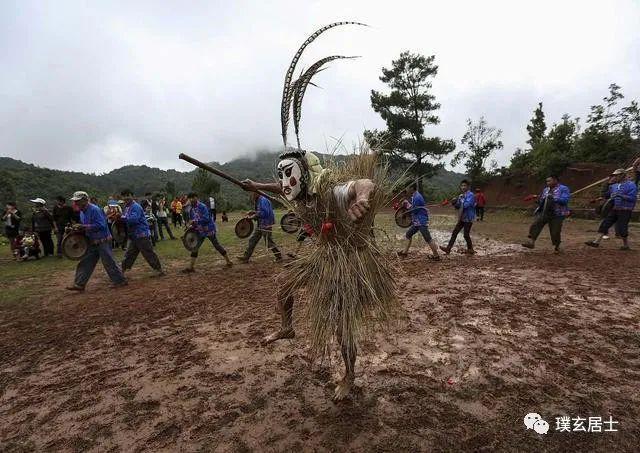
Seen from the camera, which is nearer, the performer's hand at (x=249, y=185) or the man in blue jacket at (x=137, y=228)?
the performer's hand at (x=249, y=185)

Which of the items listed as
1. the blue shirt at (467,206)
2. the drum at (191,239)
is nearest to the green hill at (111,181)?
the drum at (191,239)

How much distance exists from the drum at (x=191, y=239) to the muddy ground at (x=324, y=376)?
254cm

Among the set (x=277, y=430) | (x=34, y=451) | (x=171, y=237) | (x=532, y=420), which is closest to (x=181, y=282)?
(x=34, y=451)

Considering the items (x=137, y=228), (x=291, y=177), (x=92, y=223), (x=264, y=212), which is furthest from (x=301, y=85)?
(x=137, y=228)

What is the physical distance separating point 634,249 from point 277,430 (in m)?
10.0

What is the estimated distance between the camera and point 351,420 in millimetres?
2582

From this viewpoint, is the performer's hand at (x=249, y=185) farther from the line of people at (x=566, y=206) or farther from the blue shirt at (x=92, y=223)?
the line of people at (x=566, y=206)

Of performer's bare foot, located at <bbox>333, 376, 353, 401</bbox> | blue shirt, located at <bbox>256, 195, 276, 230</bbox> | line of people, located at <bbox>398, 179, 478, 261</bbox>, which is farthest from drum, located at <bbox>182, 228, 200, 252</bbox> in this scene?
performer's bare foot, located at <bbox>333, 376, 353, 401</bbox>

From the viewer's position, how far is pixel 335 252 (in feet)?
8.75

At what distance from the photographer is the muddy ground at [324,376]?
8.05 feet

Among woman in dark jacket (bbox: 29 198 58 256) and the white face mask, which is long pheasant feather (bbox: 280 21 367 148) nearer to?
the white face mask

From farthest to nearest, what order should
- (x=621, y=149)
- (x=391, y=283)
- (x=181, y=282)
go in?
(x=621, y=149) → (x=181, y=282) → (x=391, y=283)

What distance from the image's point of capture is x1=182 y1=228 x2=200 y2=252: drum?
816cm

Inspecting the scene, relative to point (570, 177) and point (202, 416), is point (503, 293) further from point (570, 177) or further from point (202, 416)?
point (570, 177)
